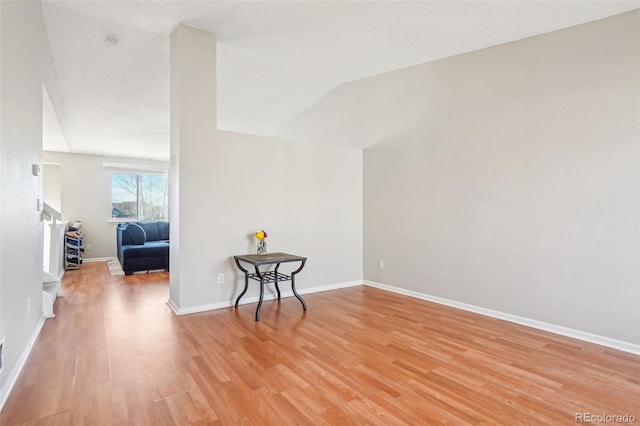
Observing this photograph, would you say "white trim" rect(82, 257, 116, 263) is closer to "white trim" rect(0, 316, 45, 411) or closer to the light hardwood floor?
the light hardwood floor

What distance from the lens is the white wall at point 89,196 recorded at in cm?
757

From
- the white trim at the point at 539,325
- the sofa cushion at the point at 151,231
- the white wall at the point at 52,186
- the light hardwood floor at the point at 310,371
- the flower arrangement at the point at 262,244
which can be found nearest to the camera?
the light hardwood floor at the point at 310,371

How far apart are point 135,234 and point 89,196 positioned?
2.46m

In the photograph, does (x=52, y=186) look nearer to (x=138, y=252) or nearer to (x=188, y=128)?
(x=138, y=252)

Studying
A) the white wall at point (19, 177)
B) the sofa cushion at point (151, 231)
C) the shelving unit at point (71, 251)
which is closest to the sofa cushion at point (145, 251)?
the sofa cushion at point (151, 231)

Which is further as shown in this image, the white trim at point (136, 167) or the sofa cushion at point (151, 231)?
the white trim at point (136, 167)

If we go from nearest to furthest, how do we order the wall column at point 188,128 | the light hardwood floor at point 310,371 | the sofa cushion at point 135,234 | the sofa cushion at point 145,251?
1. the light hardwood floor at point 310,371
2. the wall column at point 188,128
3. the sofa cushion at point 145,251
4. the sofa cushion at point 135,234

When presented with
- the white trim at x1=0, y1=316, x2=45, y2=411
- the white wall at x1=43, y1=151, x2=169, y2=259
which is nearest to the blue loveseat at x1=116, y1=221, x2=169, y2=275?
the white wall at x1=43, y1=151, x2=169, y2=259

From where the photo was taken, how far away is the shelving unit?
6.47 meters

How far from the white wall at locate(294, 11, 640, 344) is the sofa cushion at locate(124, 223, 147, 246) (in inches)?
176

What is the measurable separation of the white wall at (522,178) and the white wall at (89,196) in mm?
6552

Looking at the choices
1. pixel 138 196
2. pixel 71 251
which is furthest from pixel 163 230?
pixel 138 196

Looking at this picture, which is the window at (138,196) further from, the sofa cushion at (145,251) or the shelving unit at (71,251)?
the sofa cushion at (145,251)

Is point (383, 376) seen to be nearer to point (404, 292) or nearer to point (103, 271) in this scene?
point (404, 292)
